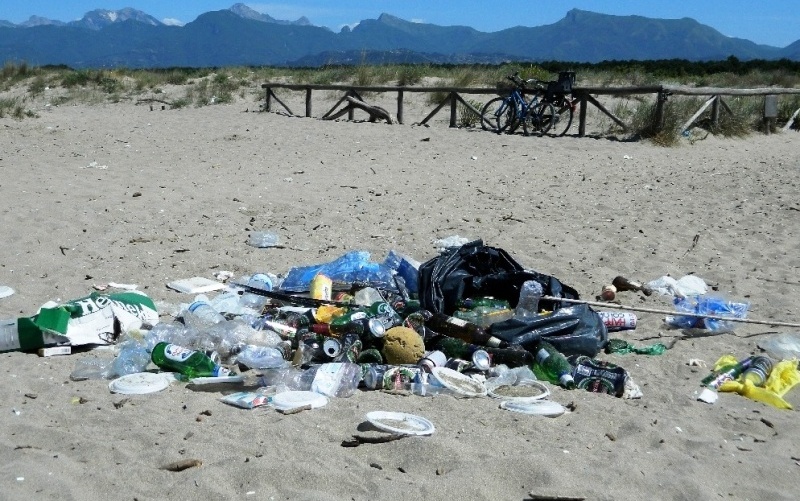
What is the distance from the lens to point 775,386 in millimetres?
3955

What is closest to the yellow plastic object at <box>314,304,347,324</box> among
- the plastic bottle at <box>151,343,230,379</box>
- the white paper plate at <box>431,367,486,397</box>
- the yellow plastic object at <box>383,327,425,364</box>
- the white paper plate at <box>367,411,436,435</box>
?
the yellow plastic object at <box>383,327,425,364</box>

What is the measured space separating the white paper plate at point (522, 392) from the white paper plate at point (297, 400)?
31.2 inches

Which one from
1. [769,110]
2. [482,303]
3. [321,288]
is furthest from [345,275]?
[769,110]

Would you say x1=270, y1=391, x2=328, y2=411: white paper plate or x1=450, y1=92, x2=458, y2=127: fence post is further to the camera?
x1=450, y1=92, x2=458, y2=127: fence post

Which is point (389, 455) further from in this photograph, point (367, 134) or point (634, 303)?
point (367, 134)

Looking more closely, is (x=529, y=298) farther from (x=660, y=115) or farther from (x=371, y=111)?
(x=371, y=111)

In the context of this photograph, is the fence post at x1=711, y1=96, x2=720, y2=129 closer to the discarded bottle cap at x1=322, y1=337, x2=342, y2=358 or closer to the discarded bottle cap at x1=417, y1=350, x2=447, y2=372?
the discarded bottle cap at x1=417, y1=350, x2=447, y2=372

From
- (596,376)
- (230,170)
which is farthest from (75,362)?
(230,170)

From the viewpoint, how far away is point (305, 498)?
9.13 feet

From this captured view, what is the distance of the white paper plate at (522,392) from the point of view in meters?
3.73

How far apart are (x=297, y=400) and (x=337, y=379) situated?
29cm

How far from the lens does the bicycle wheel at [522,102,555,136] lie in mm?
13234

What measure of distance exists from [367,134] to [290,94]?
270 inches

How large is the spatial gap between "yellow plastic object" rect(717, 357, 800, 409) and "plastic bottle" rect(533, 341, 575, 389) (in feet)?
2.38
